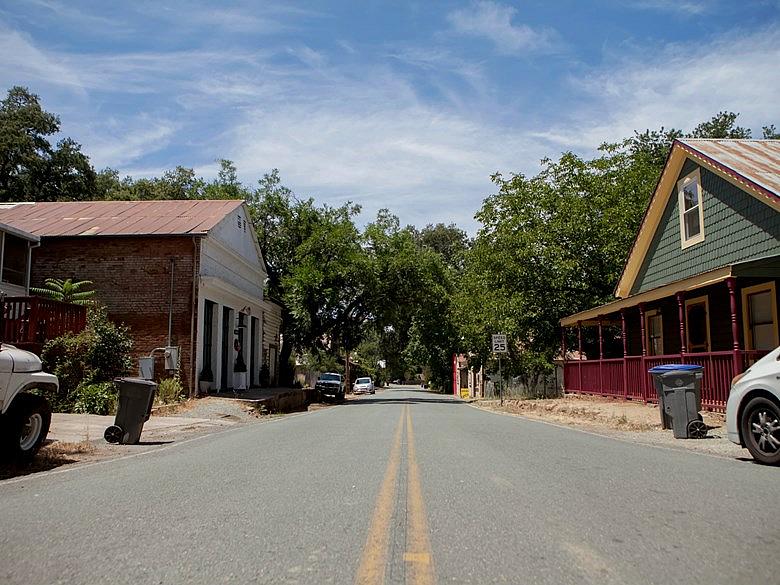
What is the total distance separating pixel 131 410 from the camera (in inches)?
490

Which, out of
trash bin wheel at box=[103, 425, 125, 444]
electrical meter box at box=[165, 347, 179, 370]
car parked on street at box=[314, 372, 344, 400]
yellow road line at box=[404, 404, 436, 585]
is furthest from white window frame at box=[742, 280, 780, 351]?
car parked on street at box=[314, 372, 344, 400]

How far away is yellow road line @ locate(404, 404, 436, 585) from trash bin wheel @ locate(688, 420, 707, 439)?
6638mm

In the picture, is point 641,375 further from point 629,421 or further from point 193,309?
point 193,309

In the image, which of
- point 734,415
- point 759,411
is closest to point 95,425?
point 734,415

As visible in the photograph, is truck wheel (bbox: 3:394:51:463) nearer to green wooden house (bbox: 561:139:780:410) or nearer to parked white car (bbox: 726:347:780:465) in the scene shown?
parked white car (bbox: 726:347:780:465)

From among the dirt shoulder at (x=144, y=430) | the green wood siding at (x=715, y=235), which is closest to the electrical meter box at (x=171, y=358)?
the dirt shoulder at (x=144, y=430)

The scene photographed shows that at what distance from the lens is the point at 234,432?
15227mm

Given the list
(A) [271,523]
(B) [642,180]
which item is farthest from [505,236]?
(A) [271,523]

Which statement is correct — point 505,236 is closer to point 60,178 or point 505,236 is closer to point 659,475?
point 659,475

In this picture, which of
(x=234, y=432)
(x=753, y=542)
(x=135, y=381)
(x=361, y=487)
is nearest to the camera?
(x=753, y=542)

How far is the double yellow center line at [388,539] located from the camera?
4316 millimetres

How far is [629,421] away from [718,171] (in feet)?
21.6

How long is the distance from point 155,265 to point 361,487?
63.4 ft

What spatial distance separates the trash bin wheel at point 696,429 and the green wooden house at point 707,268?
2.78 meters
